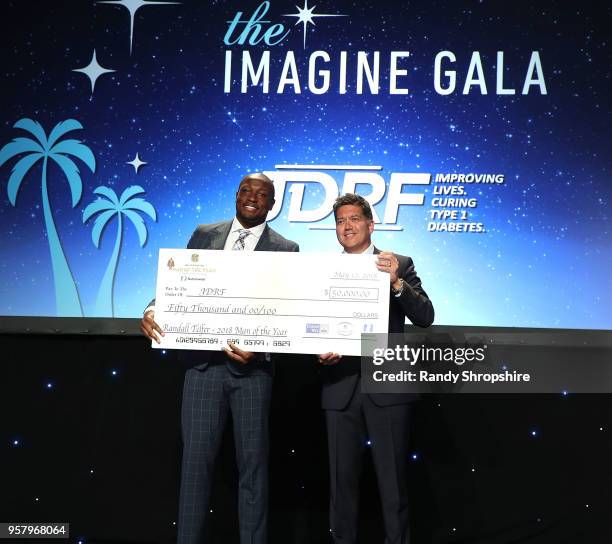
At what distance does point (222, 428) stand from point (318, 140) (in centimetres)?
151

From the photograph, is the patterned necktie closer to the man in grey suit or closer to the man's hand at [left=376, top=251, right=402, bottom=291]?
the man in grey suit

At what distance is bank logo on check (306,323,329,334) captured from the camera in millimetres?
2619

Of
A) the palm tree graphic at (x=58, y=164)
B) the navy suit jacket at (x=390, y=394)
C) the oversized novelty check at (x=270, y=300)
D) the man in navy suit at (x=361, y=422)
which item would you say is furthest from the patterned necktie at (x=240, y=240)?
the palm tree graphic at (x=58, y=164)

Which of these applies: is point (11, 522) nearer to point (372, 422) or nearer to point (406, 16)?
point (372, 422)

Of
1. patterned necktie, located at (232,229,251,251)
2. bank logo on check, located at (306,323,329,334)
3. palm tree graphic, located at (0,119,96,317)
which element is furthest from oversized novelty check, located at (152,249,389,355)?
palm tree graphic, located at (0,119,96,317)

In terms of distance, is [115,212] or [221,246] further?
[115,212]

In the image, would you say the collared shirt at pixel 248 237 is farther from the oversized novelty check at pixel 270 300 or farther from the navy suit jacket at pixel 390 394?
the navy suit jacket at pixel 390 394

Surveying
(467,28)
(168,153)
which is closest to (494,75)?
(467,28)

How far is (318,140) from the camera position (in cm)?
338

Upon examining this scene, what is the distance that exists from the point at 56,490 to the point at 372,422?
166 cm

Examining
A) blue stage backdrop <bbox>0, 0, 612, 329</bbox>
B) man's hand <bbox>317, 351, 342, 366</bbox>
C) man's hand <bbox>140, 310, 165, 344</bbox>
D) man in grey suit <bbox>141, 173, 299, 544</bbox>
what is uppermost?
blue stage backdrop <bbox>0, 0, 612, 329</bbox>

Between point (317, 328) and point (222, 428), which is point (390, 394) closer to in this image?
point (317, 328)

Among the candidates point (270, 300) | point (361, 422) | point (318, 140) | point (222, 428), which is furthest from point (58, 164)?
point (361, 422)

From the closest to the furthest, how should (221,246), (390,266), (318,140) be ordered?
1. (390,266)
2. (221,246)
3. (318,140)
